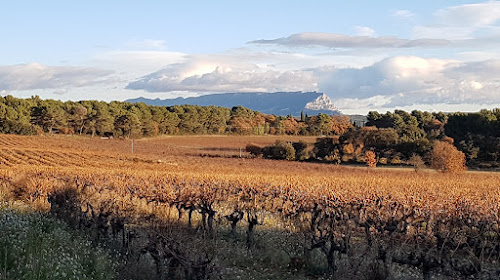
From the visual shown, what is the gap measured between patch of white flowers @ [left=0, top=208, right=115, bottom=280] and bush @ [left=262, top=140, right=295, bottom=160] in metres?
43.0

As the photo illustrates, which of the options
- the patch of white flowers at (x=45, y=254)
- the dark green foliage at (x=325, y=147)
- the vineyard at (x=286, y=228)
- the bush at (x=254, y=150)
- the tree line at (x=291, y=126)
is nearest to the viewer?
the patch of white flowers at (x=45, y=254)

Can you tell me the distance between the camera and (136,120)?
304 ft

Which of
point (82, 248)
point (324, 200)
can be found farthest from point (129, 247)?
point (324, 200)

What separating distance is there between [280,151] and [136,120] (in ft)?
139

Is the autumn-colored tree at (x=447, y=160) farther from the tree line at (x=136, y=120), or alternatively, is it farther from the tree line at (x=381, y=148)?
the tree line at (x=136, y=120)

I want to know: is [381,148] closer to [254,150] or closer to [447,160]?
[254,150]

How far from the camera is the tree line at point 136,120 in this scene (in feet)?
289

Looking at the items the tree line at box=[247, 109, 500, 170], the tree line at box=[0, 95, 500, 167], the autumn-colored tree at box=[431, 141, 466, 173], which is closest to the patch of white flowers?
the autumn-colored tree at box=[431, 141, 466, 173]

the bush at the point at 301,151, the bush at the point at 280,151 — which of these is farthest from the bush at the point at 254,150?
the bush at the point at 301,151

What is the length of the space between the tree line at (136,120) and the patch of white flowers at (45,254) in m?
70.2

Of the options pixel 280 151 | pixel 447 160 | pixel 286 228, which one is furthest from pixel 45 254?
pixel 280 151

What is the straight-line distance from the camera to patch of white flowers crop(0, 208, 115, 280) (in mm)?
9664

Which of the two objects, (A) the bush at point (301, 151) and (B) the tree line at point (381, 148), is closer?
(B) the tree line at point (381, 148)

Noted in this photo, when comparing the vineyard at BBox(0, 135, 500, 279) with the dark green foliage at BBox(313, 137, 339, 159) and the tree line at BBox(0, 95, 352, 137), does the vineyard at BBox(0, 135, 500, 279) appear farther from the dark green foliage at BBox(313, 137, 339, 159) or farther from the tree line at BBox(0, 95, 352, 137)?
the tree line at BBox(0, 95, 352, 137)
